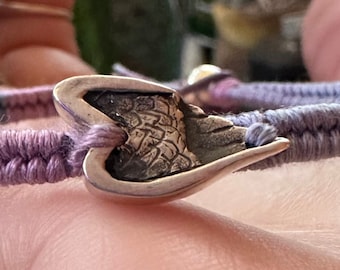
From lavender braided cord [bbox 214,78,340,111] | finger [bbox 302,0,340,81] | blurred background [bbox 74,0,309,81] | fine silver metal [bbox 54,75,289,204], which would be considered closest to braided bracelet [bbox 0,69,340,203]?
fine silver metal [bbox 54,75,289,204]

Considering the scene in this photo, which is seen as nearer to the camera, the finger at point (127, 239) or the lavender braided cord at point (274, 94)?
the finger at point (127, 239)

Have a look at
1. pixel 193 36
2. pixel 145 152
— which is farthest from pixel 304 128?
pixel 193 36

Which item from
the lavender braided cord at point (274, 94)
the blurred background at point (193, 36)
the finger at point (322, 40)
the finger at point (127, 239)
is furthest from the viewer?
the blurred background at point (193, 36)

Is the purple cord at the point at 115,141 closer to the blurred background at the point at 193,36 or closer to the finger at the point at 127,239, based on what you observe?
the finger at the point at 127,239

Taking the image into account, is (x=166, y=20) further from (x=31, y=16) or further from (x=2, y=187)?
(x=2, y=187)

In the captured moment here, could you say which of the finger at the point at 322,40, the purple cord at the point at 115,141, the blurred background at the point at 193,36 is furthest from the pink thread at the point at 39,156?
the blurred background at the point at 193,36

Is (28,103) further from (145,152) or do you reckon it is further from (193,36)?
(193,36)
